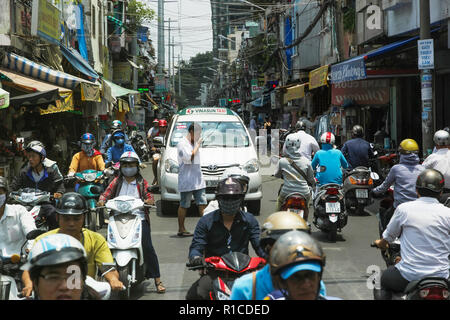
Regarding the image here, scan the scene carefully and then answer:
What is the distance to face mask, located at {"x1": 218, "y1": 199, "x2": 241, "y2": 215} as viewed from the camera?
5.39 meters

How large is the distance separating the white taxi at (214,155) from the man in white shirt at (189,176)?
194cm

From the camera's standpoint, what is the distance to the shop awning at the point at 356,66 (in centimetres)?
1513

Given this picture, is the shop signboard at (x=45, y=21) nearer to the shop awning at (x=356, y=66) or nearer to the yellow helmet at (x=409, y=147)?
the shop awning at (x=356, y=66)

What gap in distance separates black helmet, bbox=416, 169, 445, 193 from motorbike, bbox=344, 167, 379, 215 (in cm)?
686

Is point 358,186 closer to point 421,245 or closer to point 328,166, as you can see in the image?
point 328,166

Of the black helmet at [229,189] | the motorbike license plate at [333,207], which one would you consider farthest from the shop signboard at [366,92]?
the black helmet at [229,189]

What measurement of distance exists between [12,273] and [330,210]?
5541mm

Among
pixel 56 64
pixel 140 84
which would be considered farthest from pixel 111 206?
pixel 140 84

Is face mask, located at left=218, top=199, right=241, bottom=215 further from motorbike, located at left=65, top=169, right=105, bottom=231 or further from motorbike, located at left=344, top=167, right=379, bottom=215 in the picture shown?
motorbike, located at left=344, top=167, right=379, bottom=215

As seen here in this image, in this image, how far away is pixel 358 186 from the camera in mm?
12211

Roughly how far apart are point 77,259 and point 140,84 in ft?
170

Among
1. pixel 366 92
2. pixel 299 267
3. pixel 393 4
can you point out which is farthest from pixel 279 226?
pixel 366 92

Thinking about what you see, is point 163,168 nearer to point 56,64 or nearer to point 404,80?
point 56,64

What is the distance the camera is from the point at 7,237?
588 centimetres
